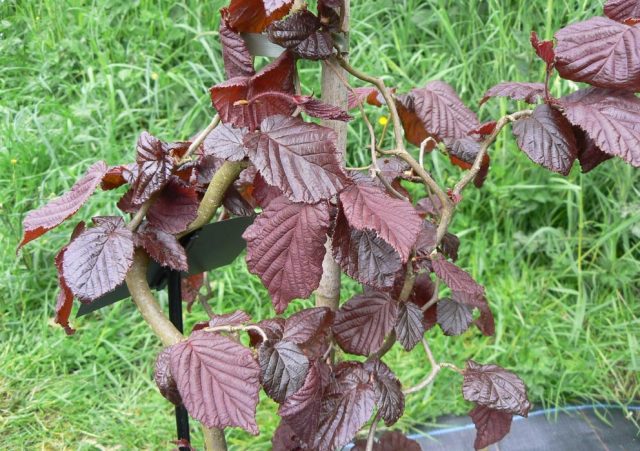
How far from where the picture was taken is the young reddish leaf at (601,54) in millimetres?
739

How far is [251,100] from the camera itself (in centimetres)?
75

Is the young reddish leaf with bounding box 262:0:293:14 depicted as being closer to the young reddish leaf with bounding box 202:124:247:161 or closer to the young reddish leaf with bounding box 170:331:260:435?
the young reddish leaf with bounding box 202:124:247:161

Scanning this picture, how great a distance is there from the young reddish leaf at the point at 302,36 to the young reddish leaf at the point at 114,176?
24cm

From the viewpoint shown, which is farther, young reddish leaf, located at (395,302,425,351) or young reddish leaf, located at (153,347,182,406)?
young reddish leaf, located at (395,302,425,351)

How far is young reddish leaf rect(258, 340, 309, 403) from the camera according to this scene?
2.53 ft

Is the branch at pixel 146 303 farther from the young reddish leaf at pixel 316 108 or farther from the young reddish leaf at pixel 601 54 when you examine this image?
the young reddish leaf at pixel 601 54

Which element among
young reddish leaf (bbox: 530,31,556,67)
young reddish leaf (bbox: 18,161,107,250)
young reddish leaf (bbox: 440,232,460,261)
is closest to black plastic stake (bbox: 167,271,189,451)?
young reddish leaf (bbox: 18,161,107,250)

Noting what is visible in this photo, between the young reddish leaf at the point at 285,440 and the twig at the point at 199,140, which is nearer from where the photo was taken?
the twig at the point at 199,140

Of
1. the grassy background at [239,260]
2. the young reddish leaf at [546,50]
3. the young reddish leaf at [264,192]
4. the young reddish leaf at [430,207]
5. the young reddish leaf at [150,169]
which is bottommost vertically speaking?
the grassy background at [239,260]

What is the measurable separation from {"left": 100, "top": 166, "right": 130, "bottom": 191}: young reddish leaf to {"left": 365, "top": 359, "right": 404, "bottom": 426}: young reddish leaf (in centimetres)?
41

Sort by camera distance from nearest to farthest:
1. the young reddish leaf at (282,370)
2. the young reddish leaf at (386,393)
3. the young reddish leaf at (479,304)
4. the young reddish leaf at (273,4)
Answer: the young reddish leaf at (273,4) → the young reddish leaf at (282,370) → the young reddish leaf at (386,393) → the young reddish leaf at (479,304)

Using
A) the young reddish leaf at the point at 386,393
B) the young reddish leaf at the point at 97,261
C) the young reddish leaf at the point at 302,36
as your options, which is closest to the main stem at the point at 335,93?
the young reddish leaf at the point at 302,36

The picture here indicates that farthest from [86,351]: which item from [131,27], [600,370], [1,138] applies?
[600,370]

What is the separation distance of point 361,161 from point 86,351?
47.6 inches
